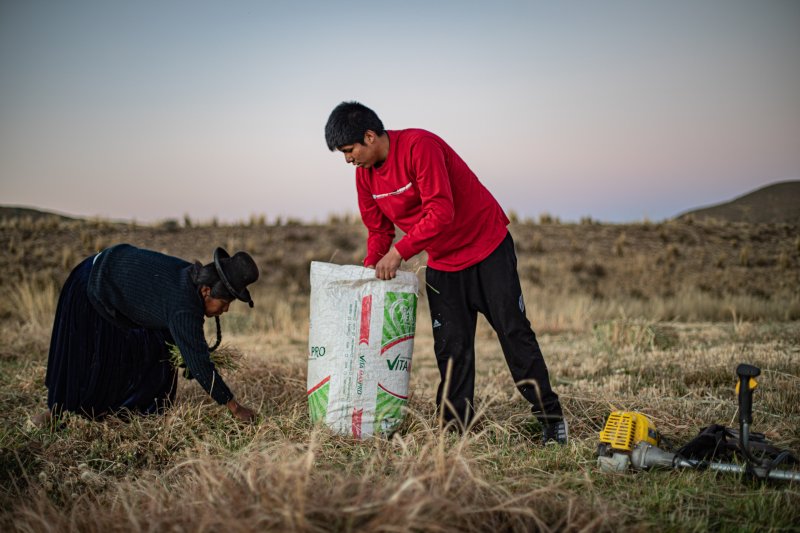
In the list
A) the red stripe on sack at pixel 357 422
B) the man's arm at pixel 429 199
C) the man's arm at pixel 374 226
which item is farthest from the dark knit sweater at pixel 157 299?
the man's arm at pixel 429 199

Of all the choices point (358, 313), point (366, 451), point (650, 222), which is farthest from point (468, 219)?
point (650, 222)

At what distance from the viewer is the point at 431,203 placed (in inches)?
133

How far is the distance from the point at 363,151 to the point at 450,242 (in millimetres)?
749

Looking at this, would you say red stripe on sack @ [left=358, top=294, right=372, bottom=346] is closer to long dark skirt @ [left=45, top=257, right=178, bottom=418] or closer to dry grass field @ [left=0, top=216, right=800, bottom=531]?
dry grass field @ [left=0, top=216, right=800, bottom=531]

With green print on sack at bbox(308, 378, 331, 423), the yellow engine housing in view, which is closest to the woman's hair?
green print on sack at bbox(308, 378, 331, 423)

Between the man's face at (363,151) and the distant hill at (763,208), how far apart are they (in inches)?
673

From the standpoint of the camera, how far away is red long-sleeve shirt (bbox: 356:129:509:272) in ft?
11.1

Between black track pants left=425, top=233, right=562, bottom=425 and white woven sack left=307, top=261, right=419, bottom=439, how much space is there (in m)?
0.30

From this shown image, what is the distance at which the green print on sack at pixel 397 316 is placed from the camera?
3.50 m

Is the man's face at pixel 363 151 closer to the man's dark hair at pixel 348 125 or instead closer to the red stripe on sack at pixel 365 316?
the man's dark hair at pixel 348 125

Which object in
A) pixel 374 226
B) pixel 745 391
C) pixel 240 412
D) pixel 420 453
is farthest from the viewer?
pixel 374 226

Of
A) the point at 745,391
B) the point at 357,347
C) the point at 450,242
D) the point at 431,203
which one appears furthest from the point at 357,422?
the point at 745,391

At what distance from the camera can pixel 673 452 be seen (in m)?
3.08

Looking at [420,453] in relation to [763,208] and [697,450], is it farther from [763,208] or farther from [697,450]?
[763,208]
